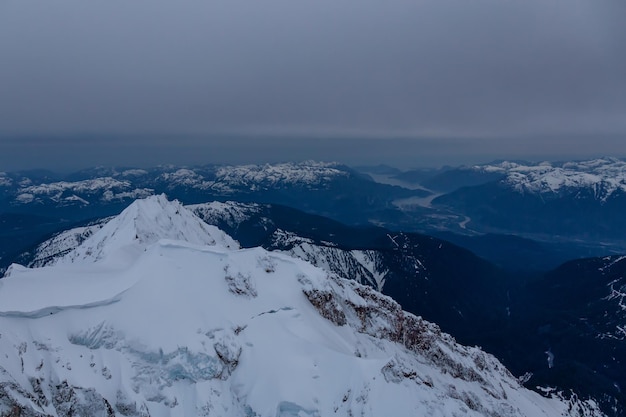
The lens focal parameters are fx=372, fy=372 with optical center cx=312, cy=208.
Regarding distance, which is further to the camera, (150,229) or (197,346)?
(150,229)

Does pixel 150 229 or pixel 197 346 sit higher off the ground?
pixel 197 346

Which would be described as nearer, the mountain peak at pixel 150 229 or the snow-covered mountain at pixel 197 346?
the snow-covered mountain at pixel 197 346

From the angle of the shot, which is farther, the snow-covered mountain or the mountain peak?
the mountain peak

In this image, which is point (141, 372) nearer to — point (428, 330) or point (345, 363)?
point (345, 363)
